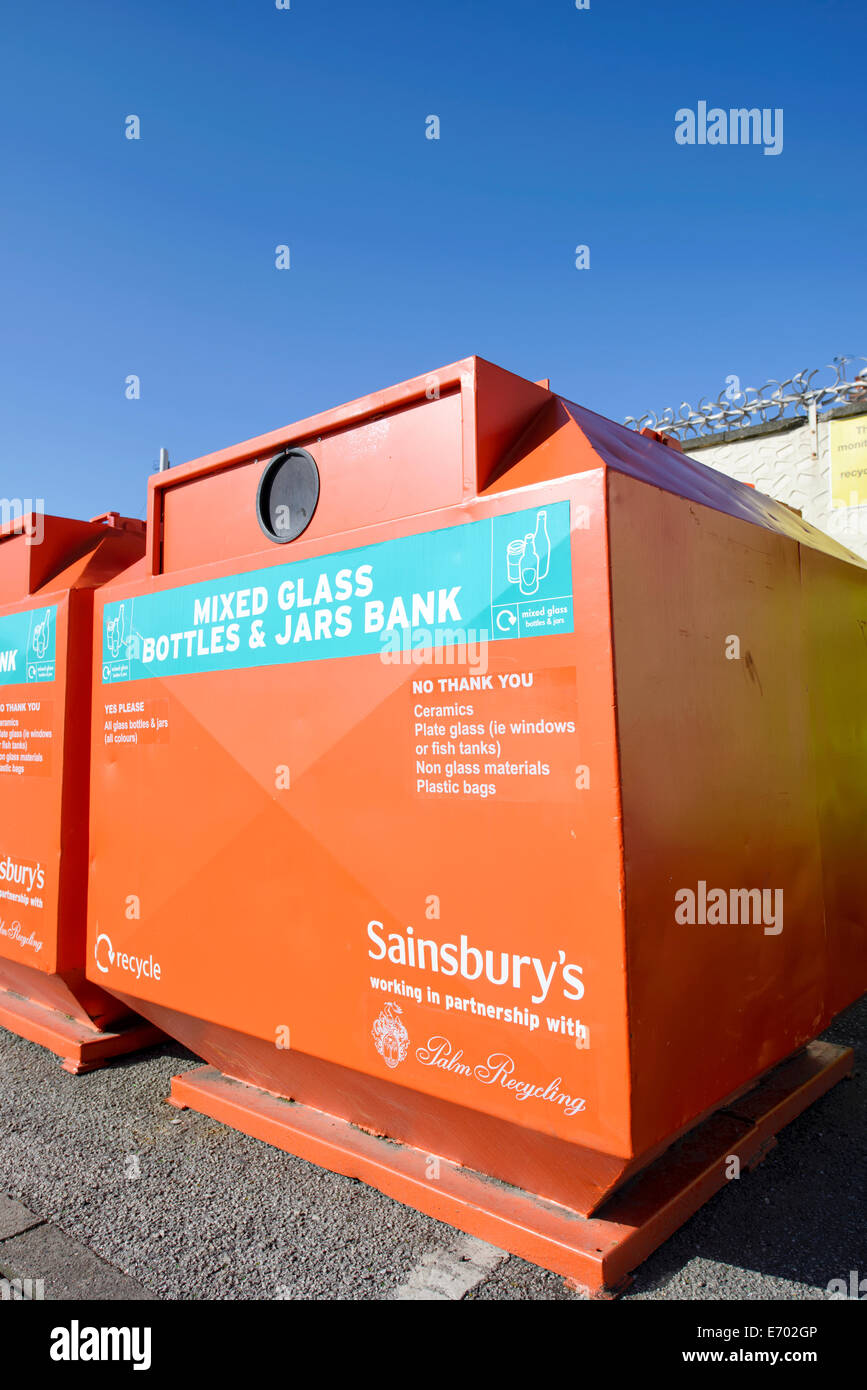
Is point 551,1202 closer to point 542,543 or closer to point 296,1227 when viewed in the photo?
point 296,1227

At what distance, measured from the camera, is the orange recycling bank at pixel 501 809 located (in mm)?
2037

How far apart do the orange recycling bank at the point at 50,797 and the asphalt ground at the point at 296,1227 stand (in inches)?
27.8

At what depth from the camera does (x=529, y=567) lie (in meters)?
2.15

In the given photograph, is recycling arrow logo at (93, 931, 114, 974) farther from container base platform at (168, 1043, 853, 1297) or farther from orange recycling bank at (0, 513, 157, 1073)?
container base platform at (168, 1043, 853, 1297)

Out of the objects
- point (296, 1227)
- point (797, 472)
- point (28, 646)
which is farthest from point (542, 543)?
point (797, 472)

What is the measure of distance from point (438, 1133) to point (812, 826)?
1535 mm

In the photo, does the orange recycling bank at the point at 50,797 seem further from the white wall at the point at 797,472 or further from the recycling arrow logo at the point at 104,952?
the white wall at the point at 797,472

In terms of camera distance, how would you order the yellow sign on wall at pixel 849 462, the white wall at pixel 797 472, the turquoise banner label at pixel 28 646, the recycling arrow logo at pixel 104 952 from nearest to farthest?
the recycling arrow logo at pixel 104 952 < the turquoise banner label at pixel 28 646 < the yellow sign on wall at pixel 849 462 < the white wall at pixel 797 472

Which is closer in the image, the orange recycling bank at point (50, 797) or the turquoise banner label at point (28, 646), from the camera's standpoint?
the orange recycling bank at point (50, 797)

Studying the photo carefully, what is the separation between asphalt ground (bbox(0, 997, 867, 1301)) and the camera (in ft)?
7.09

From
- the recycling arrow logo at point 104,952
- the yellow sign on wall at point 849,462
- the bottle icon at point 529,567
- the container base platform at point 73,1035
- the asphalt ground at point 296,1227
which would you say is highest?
the yellow sign on wall at point 849,462

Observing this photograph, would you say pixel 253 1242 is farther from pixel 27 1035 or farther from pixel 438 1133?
pixel 27 1035

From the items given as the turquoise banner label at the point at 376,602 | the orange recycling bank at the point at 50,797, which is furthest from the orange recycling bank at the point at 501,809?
the orange recycling bank at the point at 50,797
